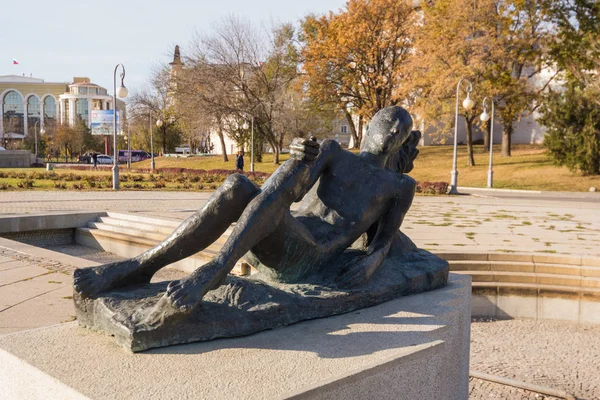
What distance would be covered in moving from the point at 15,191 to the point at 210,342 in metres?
17.3

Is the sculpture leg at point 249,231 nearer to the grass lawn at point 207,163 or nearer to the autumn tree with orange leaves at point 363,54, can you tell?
the autumn tree with orange leaves at point 363,54

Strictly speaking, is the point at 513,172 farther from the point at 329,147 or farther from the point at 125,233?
the point at 329,147

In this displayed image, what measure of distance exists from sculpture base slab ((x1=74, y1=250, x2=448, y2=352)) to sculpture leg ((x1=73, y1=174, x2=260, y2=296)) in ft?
0.38

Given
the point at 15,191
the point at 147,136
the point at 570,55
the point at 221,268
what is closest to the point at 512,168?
the point at 570,55

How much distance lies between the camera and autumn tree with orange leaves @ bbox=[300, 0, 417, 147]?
3488 cm

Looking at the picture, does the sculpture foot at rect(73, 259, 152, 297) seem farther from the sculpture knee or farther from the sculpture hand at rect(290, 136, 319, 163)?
the sculpture hand at rect(290, 136, 319, 163)

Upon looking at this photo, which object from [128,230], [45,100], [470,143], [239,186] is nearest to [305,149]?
[239,186]

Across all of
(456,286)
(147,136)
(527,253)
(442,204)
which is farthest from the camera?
(147,136)

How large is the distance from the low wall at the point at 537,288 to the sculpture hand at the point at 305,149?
4.65 metres

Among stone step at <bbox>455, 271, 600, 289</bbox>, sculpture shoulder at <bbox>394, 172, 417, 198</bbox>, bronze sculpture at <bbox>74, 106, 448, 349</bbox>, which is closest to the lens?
bronze sculpture at <bbox>74, 106, 448, 349</bbox>

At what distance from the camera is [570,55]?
97.5ft

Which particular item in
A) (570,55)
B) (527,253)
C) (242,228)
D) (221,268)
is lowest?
(527,253)

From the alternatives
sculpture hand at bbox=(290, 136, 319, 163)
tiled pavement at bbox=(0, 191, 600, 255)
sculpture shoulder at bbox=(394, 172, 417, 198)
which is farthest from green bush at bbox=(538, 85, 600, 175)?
sculpture hand at bbox=(290, 136, 319, 163)

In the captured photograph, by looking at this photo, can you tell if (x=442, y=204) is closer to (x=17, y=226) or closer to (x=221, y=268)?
(x=17, y=226)
